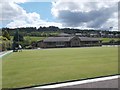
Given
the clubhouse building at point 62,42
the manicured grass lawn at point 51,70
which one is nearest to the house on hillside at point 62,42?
the clubhouse building at point 62,42

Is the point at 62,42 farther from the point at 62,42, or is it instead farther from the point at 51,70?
the point at 51,70

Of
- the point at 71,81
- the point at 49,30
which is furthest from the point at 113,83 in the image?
the point at 49,30

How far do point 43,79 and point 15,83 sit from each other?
138 centimetres

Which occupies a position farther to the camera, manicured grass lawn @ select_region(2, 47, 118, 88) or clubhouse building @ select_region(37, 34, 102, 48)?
clubhouse building @ select_region(37, 34, 102, 48)

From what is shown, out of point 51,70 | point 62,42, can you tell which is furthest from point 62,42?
point 51,70

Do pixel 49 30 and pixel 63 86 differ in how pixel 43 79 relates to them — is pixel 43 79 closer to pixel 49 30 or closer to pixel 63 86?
pixel 63 86

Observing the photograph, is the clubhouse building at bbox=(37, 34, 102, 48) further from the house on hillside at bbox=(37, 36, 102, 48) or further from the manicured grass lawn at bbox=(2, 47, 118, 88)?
the manicured grass lawn at bbox=(2, 47, 118, 88)

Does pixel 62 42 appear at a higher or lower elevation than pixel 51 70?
higher

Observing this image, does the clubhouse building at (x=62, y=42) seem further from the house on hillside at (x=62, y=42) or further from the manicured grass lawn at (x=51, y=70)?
the manicured grass lawn at (x=51, y=70)

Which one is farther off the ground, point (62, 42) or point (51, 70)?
point (62, 42)

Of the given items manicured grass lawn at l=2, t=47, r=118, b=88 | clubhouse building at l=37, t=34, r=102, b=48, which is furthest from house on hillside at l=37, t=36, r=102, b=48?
manicured grass lawn at l=2, t=47, r=118, b=88

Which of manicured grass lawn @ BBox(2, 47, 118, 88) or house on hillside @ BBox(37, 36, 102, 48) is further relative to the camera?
house on hillside @ BBox(37, 36, 102, 48)

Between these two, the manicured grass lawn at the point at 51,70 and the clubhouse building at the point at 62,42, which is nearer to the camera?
the manicured grass lawn at the point at 51,70

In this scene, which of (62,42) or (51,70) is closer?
(51,70)
